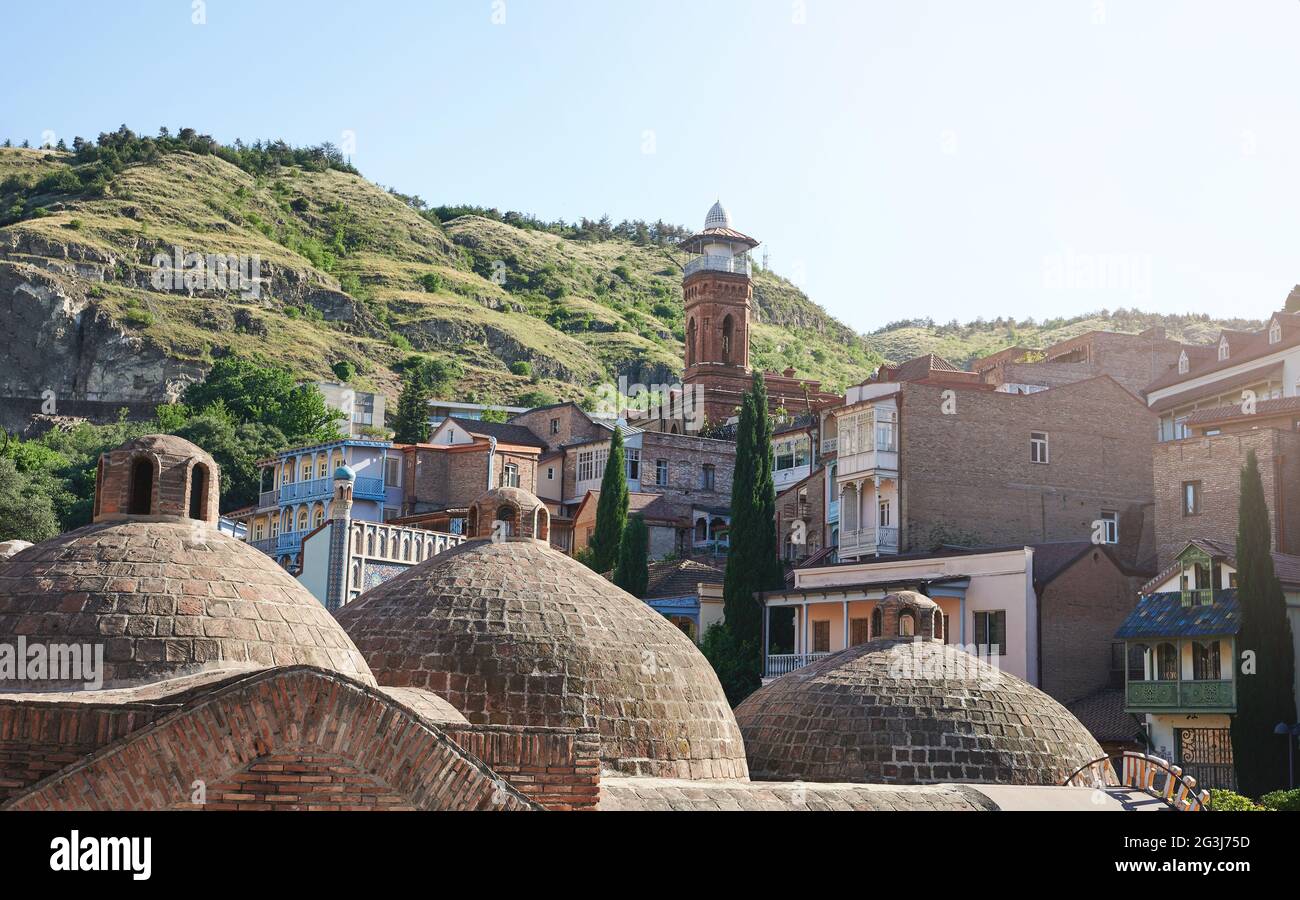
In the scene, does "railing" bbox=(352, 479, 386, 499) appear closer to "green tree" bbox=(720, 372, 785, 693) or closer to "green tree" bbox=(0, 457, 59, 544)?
"green tree" bbox=(0, 457, 59, 544)

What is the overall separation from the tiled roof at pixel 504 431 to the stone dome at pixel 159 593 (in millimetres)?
52815

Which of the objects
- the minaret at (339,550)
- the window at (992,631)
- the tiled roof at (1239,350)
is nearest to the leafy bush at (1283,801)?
the window at (992,631)

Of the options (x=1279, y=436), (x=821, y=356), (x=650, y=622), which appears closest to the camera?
(x=650, y=622)

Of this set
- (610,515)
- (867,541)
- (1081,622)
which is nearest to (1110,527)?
(867,541)

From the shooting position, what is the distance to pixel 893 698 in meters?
24.1

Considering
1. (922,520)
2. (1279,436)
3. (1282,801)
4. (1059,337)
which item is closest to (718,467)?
(922,520)

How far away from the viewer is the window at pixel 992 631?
4238cm

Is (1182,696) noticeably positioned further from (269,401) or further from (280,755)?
(269,401)

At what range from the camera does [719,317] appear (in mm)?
79875

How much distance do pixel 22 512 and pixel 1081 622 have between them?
120 feet

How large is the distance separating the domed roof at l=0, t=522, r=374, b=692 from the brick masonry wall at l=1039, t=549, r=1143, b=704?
29.2m

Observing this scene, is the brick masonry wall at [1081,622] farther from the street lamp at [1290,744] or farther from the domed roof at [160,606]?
the domed roof at [160,606]
